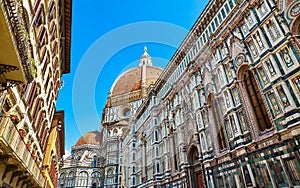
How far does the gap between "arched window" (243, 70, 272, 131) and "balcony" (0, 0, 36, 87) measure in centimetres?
1369

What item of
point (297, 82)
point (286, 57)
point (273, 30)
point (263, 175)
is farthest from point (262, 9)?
point (263, 175)

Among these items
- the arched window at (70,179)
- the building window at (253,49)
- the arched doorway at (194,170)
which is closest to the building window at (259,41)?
the building window at (253,49)

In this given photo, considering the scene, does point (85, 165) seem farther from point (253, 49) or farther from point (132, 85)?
point (253, 49)

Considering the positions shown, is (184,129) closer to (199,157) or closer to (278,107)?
(199,157)

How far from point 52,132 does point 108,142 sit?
33.9 meters

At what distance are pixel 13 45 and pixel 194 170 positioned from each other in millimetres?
17774

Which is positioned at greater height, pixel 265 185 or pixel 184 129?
pixel 184 129

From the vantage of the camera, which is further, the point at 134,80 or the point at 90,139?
the point at 134,80

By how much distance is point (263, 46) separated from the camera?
12891 mm

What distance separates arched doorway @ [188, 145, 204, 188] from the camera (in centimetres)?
1802

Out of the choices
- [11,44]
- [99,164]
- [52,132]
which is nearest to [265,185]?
→ [11,44]

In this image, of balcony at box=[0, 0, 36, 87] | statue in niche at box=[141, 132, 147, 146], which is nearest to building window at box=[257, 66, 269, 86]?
balcony at box=[0, 0, 36, 87]

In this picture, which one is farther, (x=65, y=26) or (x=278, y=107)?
(x=65, y=26)

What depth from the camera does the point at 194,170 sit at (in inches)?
747
